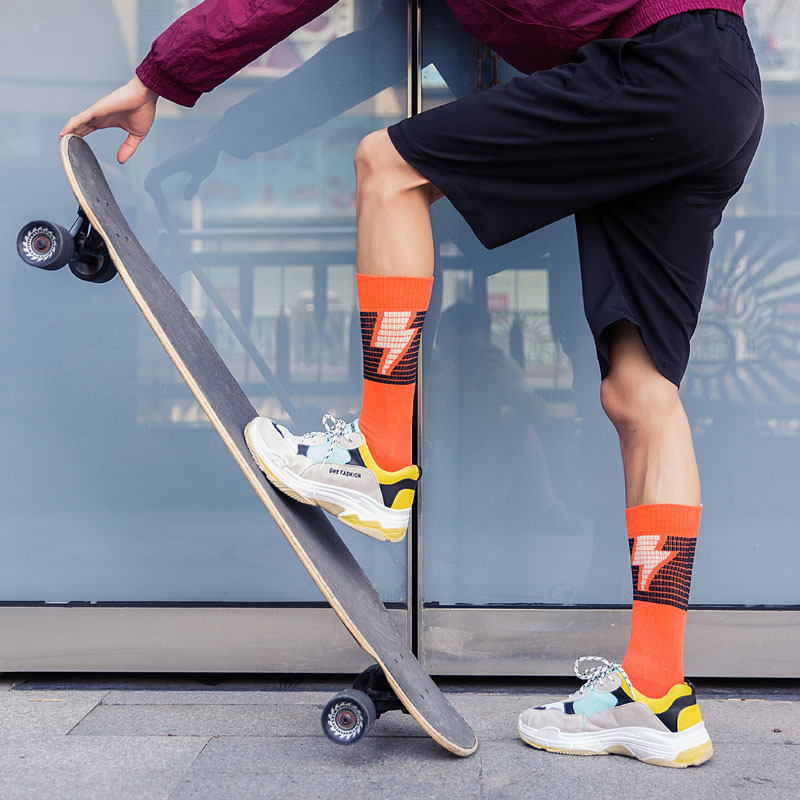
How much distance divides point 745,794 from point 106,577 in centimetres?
145

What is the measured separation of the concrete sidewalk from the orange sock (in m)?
0.53

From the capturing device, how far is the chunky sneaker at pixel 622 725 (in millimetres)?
1424

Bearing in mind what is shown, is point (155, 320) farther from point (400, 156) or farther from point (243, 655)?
point (243, 655)

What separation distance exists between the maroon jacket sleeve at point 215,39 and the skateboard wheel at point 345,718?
3.78 feet

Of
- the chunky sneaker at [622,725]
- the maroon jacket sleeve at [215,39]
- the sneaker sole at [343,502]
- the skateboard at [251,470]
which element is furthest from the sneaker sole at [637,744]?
the maroon jacket sleeve at [215,39]

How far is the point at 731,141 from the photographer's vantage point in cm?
141

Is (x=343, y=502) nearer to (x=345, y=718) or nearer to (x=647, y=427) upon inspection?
(x=345, y=718)

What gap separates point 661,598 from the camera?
1.49m

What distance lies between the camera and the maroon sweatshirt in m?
1.39

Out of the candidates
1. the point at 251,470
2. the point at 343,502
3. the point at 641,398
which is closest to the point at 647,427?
the point at 641,398

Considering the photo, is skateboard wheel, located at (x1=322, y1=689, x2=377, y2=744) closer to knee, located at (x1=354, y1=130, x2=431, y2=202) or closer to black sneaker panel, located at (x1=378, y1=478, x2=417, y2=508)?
black sneaker panel, located at (x1=378, y1=478, x2=417, y2=508)

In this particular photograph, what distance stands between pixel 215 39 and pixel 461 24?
45 cm

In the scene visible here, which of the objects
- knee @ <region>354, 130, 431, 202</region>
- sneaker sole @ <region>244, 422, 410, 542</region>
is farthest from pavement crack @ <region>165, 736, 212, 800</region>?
knee @ <region>354, 130, 431, 202</region>

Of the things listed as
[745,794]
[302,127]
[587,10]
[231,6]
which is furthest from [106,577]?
[587,10]
